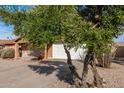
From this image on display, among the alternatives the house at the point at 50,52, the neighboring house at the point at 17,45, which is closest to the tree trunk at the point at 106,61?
the house at the point at 50,52

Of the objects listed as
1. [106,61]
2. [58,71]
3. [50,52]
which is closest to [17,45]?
[50,52]

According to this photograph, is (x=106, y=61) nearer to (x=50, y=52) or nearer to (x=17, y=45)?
(x=50, y=52)

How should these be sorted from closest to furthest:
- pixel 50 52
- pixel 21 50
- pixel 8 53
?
1. pixel 50 52
2. pixel 8 53
3. pixel 21 50

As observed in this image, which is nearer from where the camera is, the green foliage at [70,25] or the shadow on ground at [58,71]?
the green foliage at [70,25]

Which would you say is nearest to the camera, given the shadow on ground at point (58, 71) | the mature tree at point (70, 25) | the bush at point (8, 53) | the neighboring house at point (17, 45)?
the mature tree at point (70, 25)

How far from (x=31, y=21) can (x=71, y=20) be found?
1.93 m

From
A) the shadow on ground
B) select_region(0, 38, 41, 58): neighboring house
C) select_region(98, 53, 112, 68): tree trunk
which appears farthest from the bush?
select_region(98, 53, 112, 68): tree trunk

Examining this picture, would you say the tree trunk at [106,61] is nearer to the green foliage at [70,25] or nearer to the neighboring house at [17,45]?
the green foliage at [70,25]

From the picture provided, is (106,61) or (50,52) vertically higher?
(50,52)

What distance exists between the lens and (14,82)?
46.8 ft

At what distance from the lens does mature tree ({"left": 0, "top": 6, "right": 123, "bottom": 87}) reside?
9188 millimetres

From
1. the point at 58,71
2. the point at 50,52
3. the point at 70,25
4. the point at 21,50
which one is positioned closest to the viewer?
the point at 70,25

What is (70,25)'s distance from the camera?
363 inches

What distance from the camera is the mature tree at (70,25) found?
919cm
